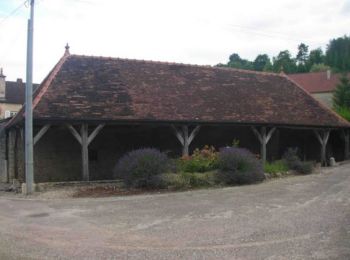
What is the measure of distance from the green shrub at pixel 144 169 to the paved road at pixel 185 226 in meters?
1.18

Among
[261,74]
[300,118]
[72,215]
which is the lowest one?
[72,215]

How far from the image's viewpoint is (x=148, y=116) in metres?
17.9

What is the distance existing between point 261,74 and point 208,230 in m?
17.5

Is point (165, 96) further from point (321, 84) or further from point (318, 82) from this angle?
point (318, 82)

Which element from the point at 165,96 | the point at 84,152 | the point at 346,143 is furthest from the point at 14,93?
the point at 84,152

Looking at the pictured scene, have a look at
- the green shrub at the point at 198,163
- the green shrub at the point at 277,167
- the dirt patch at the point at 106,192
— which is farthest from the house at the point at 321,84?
the dirt patch at the point at 106,192

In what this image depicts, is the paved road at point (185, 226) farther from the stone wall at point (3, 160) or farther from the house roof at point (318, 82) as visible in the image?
the house roof at point (318, 82)

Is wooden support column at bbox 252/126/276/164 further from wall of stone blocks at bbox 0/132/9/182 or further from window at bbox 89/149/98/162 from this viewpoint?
wall of stone blocks at bbox 0/132/9/182

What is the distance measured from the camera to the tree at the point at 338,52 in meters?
88.9

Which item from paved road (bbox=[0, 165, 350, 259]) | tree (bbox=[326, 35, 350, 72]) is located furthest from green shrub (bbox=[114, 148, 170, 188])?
tree (bbox=[326, 35, 350, 72])

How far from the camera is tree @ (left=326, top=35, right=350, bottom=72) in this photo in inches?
3499

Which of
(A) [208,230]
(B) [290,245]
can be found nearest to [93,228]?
(A) [208,230]

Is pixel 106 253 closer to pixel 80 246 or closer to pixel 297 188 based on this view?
pixel 80 246

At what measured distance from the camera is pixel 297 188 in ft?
48.5
